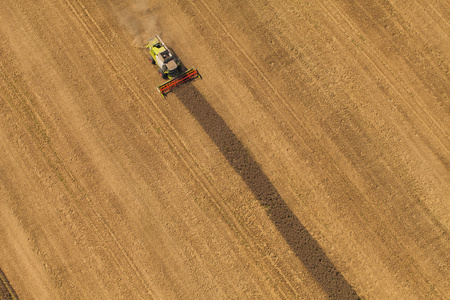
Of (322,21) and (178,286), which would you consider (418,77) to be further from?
(178,286)

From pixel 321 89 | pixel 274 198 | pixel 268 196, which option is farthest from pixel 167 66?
pixel 274 198

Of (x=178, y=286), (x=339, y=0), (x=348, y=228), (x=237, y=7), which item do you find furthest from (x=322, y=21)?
(x=178, y=286)

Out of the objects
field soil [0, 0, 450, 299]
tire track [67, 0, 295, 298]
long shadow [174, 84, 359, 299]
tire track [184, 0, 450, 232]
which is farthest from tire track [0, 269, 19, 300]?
tire track [184, 0, 450, 232]

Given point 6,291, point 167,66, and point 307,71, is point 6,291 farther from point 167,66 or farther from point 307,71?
point 307,71

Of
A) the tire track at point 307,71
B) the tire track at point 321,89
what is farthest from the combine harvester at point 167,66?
the tire track at point 321,89

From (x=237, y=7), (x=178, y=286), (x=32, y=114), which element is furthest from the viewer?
(x=237, y=7)

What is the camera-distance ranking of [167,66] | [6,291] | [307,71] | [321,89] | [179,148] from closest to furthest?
[6,291], [167,66], [179,148], [321,89], [307,71]
